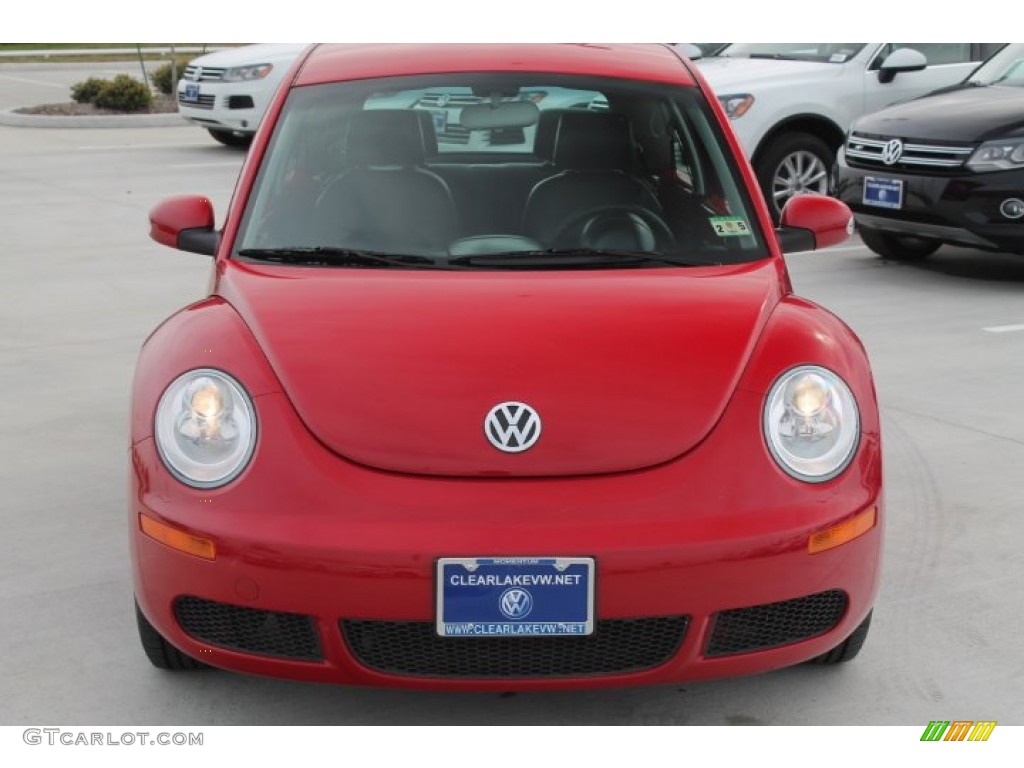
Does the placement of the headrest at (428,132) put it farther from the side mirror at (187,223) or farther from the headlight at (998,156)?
the headlight at (998,156)

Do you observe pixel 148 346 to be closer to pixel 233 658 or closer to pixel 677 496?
pixel 233 658

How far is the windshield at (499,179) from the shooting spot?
4.17 metres

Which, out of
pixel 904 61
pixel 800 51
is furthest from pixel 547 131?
pixel 800 51

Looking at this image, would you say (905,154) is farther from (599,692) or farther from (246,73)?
(246,73)

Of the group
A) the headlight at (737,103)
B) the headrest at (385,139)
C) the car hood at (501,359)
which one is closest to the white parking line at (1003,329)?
the headlight at (737,103)

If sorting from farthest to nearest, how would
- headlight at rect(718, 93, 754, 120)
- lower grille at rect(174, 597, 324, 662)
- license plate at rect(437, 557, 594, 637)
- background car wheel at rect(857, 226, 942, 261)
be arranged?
headlight at rect(718, 93, 754, 120)
background car wheel at rect(857, 226, 942, 261)
lower grille at rect(174, 597, 324, 662)
license plate at rect(437, 557, 594, 637)

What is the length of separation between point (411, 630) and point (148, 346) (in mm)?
1011

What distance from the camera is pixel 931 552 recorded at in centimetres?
462

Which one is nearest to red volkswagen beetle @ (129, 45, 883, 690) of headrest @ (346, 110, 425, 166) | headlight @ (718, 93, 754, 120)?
headrest @ (346, 110, 425, 166)

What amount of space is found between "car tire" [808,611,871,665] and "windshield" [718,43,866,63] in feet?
27.0

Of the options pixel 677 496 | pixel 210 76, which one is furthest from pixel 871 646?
pixel 210 76

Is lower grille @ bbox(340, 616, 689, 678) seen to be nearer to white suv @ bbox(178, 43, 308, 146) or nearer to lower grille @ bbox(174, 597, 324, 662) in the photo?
lower grille @ bbox(174, 597, 324, 662)

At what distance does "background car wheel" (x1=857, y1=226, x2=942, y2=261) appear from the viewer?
31.8 ft

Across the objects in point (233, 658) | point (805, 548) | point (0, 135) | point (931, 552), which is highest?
point (805, 548)
